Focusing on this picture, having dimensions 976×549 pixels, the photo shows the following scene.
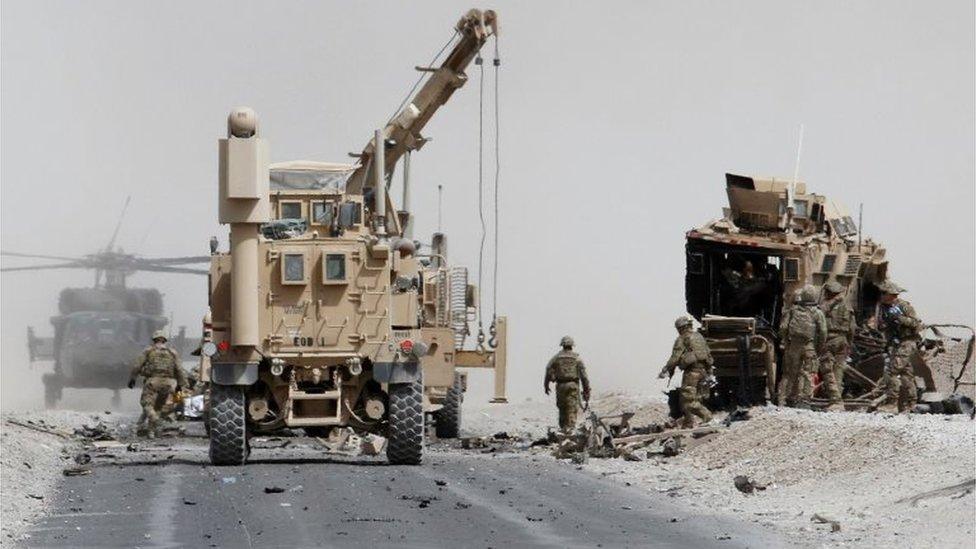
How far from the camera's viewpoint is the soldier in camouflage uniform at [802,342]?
26.7 m

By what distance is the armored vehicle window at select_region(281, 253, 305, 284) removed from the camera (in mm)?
23703

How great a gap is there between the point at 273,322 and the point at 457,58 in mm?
8709

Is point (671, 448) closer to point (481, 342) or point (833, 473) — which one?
point (833, 473)

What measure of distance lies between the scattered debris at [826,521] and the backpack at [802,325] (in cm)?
934

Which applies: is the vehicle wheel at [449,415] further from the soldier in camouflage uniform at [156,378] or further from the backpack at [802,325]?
the backpack at [802,325]

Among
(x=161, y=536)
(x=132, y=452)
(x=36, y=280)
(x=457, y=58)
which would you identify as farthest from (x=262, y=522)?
(x=36, y=280)

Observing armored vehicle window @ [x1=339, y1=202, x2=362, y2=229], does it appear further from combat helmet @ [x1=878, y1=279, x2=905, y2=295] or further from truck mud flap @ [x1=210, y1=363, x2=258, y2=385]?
combat helmet @ [x1=878, y1=279, x2=905, y2=295]

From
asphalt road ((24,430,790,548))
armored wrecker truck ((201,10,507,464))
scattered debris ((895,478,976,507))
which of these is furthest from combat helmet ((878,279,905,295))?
scattered debris ((895,478,976,507))

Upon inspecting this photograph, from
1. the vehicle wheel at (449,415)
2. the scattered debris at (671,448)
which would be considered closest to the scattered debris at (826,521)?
the scattered debris at (671,448)

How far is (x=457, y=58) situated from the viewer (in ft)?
103

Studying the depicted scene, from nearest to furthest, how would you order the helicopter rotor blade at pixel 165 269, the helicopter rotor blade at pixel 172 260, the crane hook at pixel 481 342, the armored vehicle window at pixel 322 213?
the armored vehicle window at pixel 322 213 < the crane hook at pixel 481 342 < the helicopter rotor blade at pixel 172 260 < the helicopter rotor blade at pixel 165 269

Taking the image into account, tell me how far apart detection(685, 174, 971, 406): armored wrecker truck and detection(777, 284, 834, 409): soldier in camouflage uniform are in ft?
3.68

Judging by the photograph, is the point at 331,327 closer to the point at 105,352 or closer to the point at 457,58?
the point at 457,58

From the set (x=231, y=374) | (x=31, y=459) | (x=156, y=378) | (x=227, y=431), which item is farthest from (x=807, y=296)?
(x=31, y=459)
